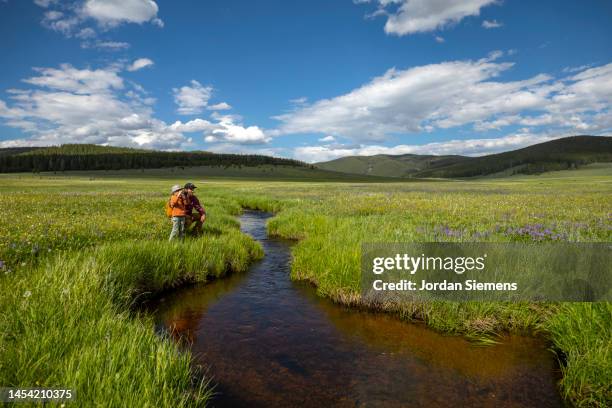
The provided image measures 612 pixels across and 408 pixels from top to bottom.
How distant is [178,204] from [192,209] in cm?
142

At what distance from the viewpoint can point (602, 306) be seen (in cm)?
534

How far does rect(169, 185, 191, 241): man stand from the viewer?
12.0 meters

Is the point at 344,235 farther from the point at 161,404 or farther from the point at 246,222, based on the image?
the point at 246,222

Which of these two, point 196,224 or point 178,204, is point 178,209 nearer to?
point 178,204

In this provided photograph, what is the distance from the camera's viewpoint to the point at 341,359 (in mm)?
5867

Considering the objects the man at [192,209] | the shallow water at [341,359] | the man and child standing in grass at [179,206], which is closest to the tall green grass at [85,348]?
the shallow water at [341,359]

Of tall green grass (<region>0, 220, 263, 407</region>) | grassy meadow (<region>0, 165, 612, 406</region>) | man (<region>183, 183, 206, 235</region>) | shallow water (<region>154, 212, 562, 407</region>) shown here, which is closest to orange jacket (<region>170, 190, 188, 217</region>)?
man (<region>183, 183, 206, 235</region>)

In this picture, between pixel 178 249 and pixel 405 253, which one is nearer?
pixel 405 253

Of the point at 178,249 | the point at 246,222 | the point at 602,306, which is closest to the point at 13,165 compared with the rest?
the point at 246,222

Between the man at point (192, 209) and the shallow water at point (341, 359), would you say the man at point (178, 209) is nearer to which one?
the man at point (192, 209)

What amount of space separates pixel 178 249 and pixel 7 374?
693 centimetres

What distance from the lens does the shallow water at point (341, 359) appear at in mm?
4863

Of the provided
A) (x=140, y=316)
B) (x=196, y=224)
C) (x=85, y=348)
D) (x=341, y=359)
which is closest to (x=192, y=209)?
(x=196, y=224)

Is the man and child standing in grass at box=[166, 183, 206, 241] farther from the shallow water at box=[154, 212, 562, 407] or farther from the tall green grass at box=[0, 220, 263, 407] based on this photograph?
the tall green grass at box=[0, 220, 263, 407]
